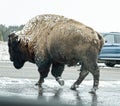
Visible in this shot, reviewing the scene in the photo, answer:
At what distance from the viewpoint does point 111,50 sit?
2111 centimetres

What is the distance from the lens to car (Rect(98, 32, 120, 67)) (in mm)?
21031

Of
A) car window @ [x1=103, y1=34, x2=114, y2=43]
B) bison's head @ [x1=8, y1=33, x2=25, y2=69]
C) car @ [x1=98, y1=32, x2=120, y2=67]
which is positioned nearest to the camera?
bison's head @ [x1=8, y1=33, x2=25, y2=69]

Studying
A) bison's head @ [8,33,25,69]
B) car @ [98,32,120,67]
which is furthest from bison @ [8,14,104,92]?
car @ [98,32,120,67]

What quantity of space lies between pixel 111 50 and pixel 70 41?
12.9m

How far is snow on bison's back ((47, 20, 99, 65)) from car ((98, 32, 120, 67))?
1230 cm

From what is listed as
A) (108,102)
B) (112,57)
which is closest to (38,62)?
(108,102)

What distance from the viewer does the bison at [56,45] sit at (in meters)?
8.39

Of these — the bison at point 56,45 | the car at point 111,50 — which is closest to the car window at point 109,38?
the car at point 111,50

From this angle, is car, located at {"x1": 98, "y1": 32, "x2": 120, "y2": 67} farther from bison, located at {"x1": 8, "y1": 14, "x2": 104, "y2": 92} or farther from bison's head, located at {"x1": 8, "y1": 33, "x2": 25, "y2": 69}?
bison, located at {"x1": 8, "y1": 14, "x2": 104, "y2": 92}

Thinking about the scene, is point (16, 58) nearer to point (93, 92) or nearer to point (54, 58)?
point (54, 58)

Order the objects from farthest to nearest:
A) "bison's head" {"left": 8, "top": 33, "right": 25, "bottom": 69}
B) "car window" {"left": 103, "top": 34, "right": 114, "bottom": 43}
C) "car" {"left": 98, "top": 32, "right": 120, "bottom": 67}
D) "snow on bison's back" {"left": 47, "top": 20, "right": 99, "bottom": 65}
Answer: "car window" {"left": 103, "top": 34, "right": 114, "bottom": 43}
"car" {"left": 98, "top": 32, "right": 120, "bottom": 67}
"bison's head" {"left": 8, "top": 33, "right": 25, "bottom": 69}
"snow on bison's back" {"left": 47, "top": 20, "right": 99, "bottom": 65}

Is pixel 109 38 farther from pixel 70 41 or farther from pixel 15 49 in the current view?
pixel 70 41

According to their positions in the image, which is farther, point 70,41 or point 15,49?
point 15,49

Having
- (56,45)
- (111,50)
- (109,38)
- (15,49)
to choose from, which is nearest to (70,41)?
(56,45)
